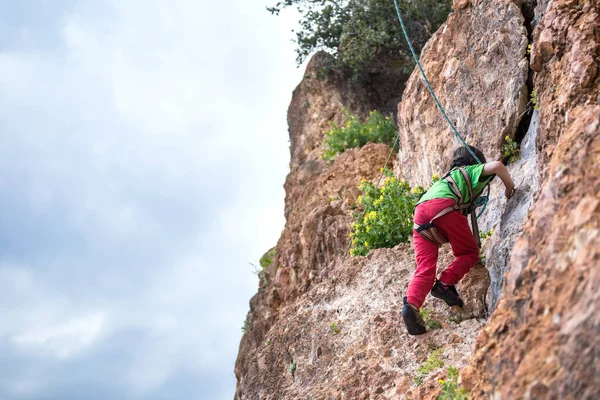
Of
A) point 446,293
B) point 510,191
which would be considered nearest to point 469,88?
point 510,191

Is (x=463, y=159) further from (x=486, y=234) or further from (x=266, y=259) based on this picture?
(x=266, y=259)

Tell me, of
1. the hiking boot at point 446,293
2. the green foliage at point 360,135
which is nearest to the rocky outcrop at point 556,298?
the hiking boot at point 446,293

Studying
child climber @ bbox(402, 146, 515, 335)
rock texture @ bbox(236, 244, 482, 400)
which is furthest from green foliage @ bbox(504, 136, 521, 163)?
rock texture @ bbox(236, 244, 482, 400)

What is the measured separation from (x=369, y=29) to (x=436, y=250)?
9.11m

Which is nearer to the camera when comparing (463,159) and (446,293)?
(446,293)

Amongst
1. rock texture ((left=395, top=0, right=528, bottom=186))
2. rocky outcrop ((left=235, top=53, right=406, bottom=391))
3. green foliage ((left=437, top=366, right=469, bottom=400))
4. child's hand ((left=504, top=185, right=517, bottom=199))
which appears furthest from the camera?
rocky outcrop ((left=235, top=53, right=406, bottom=391))

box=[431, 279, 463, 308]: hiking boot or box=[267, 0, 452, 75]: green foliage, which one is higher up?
box=[267, 0, 452, 75]: green foliage

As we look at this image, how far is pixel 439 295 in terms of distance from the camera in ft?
19.9

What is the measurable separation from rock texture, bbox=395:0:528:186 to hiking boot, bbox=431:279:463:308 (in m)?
2.01

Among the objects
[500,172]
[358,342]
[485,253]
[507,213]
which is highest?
[500,172]

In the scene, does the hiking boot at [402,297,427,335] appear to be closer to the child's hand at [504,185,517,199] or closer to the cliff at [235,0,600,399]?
the cliff at [235,0,600,399]

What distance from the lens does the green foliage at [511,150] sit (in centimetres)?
706

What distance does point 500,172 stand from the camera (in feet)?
19.7

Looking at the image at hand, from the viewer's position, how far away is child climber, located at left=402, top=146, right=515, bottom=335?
594 centimetres
